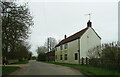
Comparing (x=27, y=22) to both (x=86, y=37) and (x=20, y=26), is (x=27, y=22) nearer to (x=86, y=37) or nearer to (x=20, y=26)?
(x=20, y=26)

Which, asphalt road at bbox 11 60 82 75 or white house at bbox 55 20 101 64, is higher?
white house at bbox 55 20 101 64

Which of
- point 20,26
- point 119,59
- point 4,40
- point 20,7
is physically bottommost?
point 119,59

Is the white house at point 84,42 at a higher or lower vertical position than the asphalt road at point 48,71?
higher

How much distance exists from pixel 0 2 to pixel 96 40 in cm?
3003

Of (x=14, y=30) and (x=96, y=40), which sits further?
(x=96, y=40)

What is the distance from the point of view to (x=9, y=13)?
68.9 feet

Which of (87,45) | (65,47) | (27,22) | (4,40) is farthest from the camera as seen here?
(65,47)

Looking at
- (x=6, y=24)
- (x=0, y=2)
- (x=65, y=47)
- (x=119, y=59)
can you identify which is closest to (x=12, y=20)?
(x=6, y=24)

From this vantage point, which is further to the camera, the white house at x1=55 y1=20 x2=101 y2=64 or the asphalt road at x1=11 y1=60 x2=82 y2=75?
the white house at x1=55 y1=20 x2=101 y2=64

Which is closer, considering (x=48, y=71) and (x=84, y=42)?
(x=48, y=71)

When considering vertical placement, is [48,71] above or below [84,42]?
below

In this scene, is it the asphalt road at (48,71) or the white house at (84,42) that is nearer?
the asphalt road at (48,71)

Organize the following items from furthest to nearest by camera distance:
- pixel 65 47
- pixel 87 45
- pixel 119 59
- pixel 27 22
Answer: pixel 65 47 < pixel 87 45 < pixel 27 22 < pixel 119 59

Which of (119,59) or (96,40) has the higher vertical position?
(96,40)
